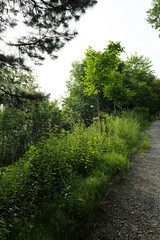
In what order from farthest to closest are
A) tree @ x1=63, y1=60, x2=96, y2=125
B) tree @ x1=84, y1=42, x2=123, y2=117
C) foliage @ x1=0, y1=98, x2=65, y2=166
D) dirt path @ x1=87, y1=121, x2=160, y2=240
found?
tree @ x1=63, y1=60, x2=96, y2=125 < tree @ x1=84, y1=42, x2=123, y2=117 < foliage @ x1=0, y1=98, x2=65, y2=166 < dirt path @ x1=87, y1=121, x2=160, y2=240

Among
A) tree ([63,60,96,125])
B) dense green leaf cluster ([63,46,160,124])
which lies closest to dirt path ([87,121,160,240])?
dense green leaf cluster ([63,46,160,124])

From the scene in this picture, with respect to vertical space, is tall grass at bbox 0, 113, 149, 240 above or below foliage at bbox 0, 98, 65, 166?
below

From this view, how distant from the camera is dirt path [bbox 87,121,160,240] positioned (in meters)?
1.78

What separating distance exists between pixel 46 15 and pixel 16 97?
2074 millimetres

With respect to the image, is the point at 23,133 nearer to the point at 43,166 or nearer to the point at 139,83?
the point at 43,166

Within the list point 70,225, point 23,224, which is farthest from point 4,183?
point 70,225

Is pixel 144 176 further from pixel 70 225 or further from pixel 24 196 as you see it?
pixel 24 196

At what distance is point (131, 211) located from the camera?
216cm

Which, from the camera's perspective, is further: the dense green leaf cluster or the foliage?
the dense green leaf cluster

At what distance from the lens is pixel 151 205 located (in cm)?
228

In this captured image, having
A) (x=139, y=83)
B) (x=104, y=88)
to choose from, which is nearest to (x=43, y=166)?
(x=104, y=88)

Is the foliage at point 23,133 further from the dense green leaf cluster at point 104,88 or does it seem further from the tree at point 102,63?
the tree at point 102,63

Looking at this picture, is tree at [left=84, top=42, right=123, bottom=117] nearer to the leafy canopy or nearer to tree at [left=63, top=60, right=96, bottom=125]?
the leafy canopy

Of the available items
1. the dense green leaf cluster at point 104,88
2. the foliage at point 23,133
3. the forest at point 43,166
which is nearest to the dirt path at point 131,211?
the forest at point 43,166
